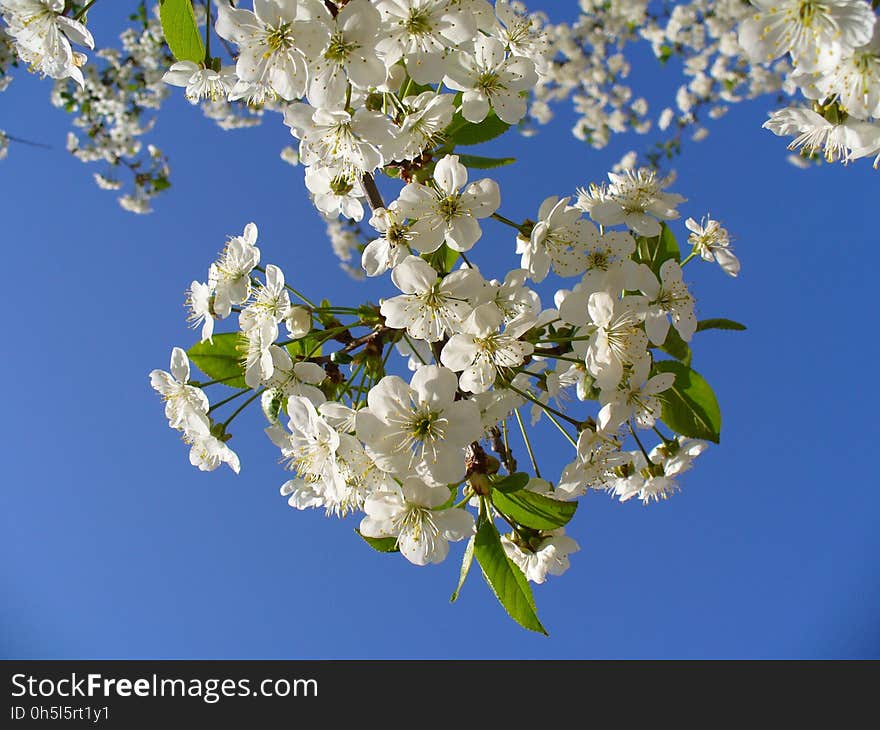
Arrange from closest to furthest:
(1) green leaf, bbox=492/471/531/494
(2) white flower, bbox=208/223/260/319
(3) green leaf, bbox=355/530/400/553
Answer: (1) green leaf, bbox=492/471/531/494 → (3) green leaf, bbox=355/530/400/553 → (2) white flower, bbox=208/223/260/319

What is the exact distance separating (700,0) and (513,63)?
7.83m

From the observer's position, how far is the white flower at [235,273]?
1540 mm

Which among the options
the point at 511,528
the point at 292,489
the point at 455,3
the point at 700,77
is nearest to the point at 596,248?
the point at 455,3

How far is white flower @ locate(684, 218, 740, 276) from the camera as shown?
174cm

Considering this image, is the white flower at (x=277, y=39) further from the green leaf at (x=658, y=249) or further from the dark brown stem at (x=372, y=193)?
the green leaf at (x=658, y=249)

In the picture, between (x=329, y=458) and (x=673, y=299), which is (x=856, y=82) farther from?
(x=329, y=458)

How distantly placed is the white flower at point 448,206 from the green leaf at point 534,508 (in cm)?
55

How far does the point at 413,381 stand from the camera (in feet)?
4.33

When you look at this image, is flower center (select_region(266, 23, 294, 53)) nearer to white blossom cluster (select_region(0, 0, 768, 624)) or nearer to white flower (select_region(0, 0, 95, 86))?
white blossom cluster (select_region(0, 0, 768, 624))

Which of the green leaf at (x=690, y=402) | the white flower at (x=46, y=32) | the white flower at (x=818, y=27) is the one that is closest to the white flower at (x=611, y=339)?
the green leaf at (x=690, y=402)

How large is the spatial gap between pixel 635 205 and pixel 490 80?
0.44 metres

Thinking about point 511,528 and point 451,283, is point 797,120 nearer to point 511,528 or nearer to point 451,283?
point 451,283

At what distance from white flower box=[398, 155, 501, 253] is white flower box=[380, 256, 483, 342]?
6cm

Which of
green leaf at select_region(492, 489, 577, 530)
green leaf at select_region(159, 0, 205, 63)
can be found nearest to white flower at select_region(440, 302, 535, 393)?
green leaf at select_region(492, 489, 577, 530)
